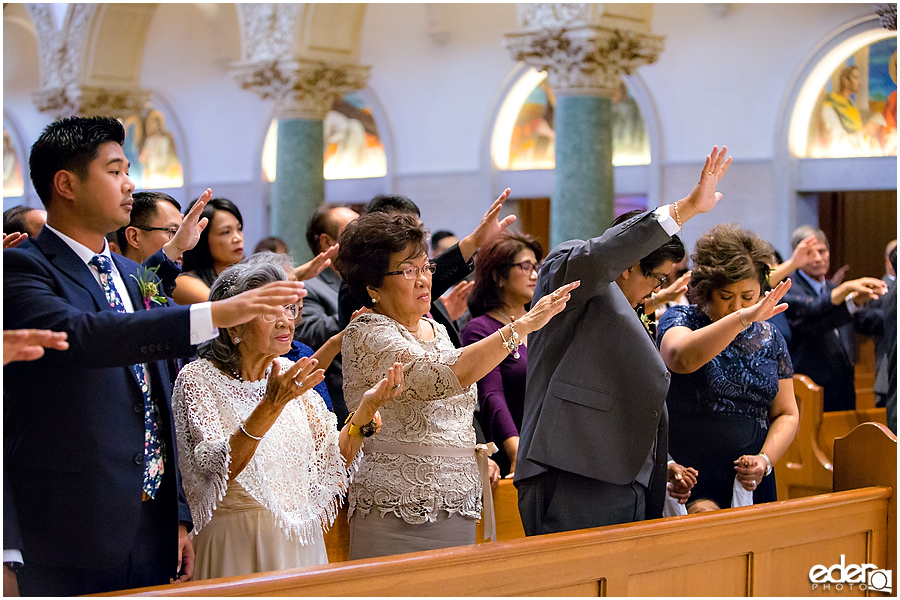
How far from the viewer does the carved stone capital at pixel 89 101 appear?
13047 millimetres

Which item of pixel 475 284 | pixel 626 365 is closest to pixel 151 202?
pixel 475 284

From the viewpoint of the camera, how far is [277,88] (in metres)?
11.1

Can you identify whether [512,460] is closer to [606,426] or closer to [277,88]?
[606,426]

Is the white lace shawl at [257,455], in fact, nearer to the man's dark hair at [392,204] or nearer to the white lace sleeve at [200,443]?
the white lace sleeve at [200,443]

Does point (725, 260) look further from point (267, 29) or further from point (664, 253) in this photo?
point (267, 29)

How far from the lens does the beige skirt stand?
2.66 meters

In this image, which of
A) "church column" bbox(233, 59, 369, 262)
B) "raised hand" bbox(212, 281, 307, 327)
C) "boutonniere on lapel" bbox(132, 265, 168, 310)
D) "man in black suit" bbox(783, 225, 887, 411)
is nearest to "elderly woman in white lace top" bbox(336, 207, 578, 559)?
"boutonniere on lapel" bbox(132, 265, 168, 310)

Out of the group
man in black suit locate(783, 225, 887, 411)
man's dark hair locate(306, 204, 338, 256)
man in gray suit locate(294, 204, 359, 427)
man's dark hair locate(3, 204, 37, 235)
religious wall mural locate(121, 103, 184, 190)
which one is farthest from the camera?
religious wall mural locate(121, 103, 184, 190)

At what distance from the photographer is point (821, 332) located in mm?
6105

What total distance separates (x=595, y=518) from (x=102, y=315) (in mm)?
1597

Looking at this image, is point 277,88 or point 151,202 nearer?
point 151,202

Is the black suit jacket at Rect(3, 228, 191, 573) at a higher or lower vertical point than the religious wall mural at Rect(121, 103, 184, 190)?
lower

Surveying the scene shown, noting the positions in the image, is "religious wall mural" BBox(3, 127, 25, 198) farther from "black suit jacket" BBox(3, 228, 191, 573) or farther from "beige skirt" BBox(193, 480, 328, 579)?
"black suit jacket" BBox(3, 228, 191, 573)

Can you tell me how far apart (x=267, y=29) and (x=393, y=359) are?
9.19m
